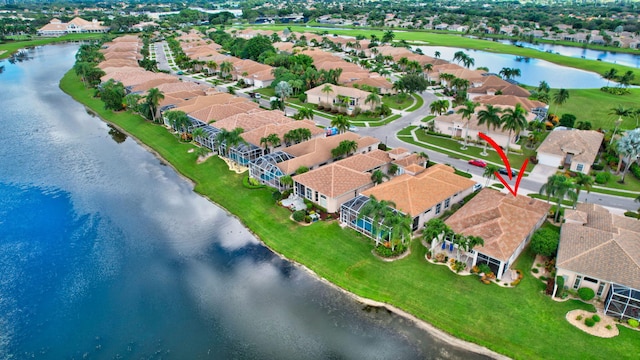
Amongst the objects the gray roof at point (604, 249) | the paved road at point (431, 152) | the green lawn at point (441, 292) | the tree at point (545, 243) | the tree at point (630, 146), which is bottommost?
the green lawn at point (441, 292)

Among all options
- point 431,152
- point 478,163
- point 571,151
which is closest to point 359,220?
point 478,163

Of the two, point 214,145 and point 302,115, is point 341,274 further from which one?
point 302,115

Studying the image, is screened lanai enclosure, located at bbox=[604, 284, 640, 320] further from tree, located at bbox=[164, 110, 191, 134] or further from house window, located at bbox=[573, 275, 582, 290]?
tree, located at bbox=[164, 110, 191, 134]

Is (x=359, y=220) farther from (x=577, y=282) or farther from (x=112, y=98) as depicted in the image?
(x=112, y=98)

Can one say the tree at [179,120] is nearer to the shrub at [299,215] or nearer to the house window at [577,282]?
the shrub at [299,215]

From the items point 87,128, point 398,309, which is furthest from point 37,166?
point 398,309

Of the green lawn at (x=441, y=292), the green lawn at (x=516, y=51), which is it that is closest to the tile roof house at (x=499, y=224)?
the green lawn at (x=441, y=292)
